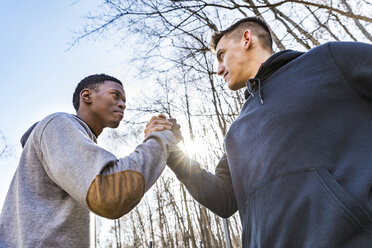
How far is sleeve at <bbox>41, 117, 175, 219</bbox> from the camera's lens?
1071 mm

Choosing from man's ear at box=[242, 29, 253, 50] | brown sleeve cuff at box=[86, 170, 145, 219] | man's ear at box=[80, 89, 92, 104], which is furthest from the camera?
man's ear at box=[242, 29, 253, 50]

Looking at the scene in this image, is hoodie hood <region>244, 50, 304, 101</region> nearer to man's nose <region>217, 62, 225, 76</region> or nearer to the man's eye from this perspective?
man's nose <region>217, 62, 225, 76</region>

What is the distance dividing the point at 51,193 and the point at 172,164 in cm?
83

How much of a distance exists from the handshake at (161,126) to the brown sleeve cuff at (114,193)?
47 centimetres

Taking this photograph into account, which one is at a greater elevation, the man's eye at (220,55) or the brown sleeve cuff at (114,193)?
the man's eye at (220,55)

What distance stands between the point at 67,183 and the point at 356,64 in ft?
5.20

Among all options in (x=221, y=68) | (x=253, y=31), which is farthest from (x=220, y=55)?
(x=253, y=31)

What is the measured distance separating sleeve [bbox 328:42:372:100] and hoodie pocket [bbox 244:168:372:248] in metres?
0.51

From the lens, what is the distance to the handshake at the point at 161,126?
1.62 meters

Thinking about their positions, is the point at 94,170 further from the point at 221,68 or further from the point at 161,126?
the point at 221,68

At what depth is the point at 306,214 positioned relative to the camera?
1.22m

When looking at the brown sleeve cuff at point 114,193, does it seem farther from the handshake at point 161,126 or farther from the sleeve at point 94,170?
the handshake at point 161,126

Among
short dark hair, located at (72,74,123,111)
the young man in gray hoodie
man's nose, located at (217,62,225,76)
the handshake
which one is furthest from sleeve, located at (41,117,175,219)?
man's nose, located at (217,62,225,76)

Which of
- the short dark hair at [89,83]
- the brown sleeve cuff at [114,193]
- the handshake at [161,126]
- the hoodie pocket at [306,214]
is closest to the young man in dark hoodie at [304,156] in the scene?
the hoodie pocket at [306,214]
